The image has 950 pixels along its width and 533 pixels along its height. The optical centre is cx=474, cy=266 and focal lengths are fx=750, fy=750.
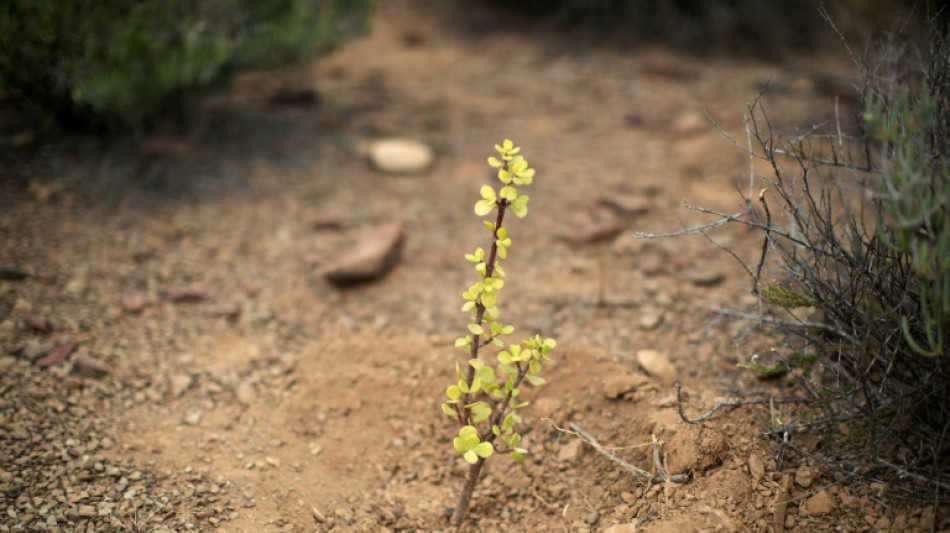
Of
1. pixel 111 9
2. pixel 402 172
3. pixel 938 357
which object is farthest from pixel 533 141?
pixel 938 357

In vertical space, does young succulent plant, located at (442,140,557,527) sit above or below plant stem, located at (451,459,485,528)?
above

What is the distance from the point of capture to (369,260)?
10.3ft

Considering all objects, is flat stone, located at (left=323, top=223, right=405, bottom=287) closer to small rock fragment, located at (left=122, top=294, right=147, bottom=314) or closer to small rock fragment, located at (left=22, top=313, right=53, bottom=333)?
small rock fragment, located at (left=122, top=294, right=147, bottom=314)

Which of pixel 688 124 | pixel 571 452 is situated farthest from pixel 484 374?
pixel 688 124

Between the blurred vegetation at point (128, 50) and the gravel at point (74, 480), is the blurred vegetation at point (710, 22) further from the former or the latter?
the gravel at point (74, 480)

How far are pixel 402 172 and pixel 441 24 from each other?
258 centimetres

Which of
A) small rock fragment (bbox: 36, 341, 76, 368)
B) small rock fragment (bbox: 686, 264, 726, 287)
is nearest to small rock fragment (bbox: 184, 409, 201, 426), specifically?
small rock fragment (bbox: 36, 341, 76, 368)

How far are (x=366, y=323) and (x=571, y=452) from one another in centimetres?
104

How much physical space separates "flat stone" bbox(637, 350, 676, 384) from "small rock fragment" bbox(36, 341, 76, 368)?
6.48 feet

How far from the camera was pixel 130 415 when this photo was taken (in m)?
2.41

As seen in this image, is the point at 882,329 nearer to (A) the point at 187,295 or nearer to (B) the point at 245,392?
(B) the point at 245,392

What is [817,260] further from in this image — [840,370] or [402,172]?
[402,172]

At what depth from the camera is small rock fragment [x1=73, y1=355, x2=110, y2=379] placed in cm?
253

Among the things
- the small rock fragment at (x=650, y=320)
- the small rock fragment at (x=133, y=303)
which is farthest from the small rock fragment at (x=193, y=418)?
the small rock fragment at (x=650, y=320)
